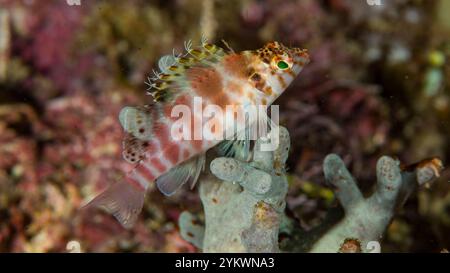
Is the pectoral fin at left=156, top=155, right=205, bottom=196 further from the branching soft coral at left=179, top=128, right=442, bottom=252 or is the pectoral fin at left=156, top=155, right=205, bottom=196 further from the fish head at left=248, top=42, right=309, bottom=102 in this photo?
the fish head at left=248, top=42, right=309, bottom=102

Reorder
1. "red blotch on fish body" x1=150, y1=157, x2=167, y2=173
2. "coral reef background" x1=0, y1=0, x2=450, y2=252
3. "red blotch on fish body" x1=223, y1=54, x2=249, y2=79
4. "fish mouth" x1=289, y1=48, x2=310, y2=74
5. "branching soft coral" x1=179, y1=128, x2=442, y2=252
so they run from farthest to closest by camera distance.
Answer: "coral reef background" x1=0, y1=0, x2=450, y2=252 → "fish mouth" x1=289, y1=48, x2=310, y2=74 → "red blotch on fish body" x1=223, y1=54, x2=249, y2=79 → "red blotch on fish body" x1=150, y1=157, x2=167, y2=173 → "branching soft coral" x1=179, y1=128, x2=442, y2=252

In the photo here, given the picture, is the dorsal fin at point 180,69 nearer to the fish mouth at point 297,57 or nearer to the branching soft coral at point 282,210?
the fish mouth at point 297,57

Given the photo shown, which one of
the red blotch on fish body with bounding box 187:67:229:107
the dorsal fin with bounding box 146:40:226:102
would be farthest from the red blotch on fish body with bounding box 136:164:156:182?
the red blotch on fish body with bounding box 187:67:229:107

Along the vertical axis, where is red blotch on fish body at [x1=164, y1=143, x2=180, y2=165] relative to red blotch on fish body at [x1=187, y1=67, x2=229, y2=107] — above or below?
below

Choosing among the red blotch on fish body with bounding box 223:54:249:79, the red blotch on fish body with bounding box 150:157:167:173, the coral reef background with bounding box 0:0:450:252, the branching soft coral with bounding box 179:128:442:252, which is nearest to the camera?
the branching soft coral with bounding box 179:128:442:252

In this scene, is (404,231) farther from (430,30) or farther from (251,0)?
(251,0)

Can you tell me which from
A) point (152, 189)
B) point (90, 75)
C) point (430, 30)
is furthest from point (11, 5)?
point (430, 30)
